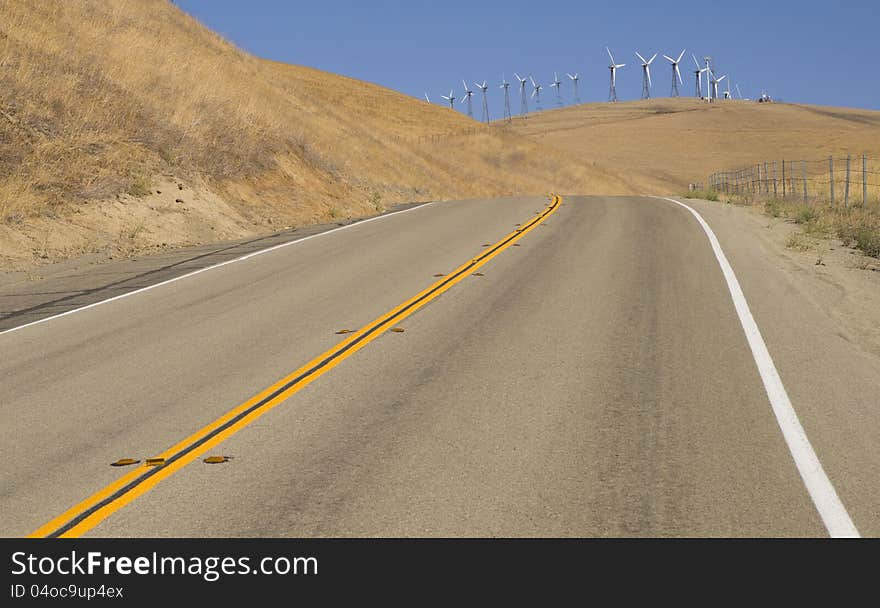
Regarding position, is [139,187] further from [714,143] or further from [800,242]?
[714,143]

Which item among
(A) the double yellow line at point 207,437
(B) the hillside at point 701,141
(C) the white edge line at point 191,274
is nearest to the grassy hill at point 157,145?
(C) the white edge line at point 191,274

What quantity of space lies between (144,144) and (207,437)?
→ 1948 cm

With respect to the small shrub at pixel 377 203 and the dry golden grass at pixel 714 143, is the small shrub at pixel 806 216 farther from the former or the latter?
the dry golden grass at pixel 714 143

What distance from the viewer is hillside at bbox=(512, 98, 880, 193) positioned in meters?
104

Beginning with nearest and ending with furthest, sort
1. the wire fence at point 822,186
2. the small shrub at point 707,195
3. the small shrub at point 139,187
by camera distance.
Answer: the small shrub at point 139,187 → the wire fence at point 822,186 → the small shrub at point 707,195

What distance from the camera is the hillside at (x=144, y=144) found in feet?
71.2

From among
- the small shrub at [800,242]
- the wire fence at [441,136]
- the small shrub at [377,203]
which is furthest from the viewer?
the wire fence at [441,136]

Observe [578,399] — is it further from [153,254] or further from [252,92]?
[252,92]

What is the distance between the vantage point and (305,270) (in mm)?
17203

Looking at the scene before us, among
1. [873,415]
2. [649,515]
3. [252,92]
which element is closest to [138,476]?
[649,515]

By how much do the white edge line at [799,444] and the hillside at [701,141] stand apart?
7206cm

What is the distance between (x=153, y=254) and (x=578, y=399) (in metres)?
14.0

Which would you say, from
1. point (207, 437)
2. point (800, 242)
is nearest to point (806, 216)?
point (800, 242)

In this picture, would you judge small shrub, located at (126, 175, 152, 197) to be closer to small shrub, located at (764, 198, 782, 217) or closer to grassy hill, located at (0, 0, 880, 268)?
grassy hill, located at (0, 0, 880, 268)
